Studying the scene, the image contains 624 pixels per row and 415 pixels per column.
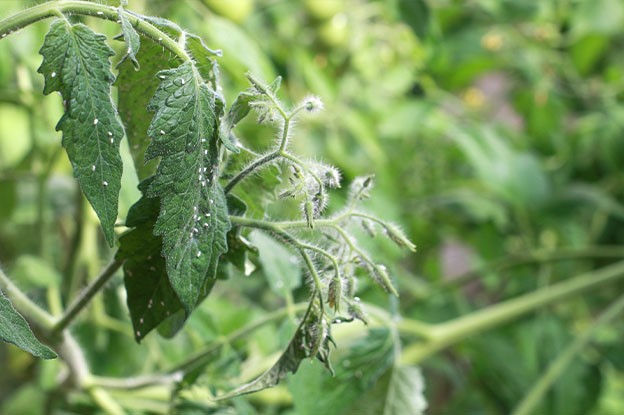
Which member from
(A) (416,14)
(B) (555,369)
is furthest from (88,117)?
(B) (555,369)

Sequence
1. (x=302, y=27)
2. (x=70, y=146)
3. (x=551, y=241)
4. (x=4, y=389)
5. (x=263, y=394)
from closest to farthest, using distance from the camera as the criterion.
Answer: (x=70, y=146)
(x=263, y=394)
(x=4, y=389)
(x=302, y=27)
(x=551, y=241)

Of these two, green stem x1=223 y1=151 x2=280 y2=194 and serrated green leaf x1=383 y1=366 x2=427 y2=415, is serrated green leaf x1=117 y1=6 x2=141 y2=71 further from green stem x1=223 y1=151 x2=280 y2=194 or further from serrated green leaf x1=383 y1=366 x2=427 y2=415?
serrated green leaf x1=383 y1=366 x2=427 y2=415

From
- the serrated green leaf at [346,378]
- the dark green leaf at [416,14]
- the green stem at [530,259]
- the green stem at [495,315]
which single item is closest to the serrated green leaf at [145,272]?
the serrated green leaf at [346,378]

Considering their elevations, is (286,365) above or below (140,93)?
below

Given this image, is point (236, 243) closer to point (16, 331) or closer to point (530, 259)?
point (16, 331)

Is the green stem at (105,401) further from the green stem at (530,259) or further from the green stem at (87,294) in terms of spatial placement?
the green stem at (530,259)

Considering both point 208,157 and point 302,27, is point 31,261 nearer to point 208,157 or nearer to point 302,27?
point 208,157

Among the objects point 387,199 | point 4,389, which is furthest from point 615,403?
point 4,389
